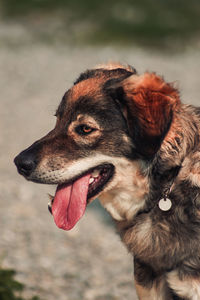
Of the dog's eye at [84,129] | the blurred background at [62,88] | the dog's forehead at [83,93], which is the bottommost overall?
the blurred background at [62,88]

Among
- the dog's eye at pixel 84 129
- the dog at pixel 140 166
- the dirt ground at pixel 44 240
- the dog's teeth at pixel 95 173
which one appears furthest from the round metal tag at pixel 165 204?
the dirt ground at pixel 44 240

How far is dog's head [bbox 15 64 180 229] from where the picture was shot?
14.6 ft

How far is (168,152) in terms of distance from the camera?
4395 millimetres

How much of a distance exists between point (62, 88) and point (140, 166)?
1491cm

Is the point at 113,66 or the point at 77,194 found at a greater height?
the point at 113,66

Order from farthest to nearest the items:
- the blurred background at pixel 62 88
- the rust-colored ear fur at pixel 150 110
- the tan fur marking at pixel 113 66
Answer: the blurred background at pixel 62 88 → the tan fur marking at pixel 113 66 → the rust-colored ear fur at pixel 150 110

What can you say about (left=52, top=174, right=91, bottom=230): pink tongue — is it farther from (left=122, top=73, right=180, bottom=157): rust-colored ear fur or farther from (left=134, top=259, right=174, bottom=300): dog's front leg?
(left=134, top=259, right=174, bottom=300): dog's front leg

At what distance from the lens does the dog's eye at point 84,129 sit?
14.9 feet

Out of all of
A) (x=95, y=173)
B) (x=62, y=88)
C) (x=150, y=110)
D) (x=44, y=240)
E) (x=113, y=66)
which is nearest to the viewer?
(x=150, y=110)

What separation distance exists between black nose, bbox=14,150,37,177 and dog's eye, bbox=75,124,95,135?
428 mm

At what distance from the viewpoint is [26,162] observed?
4441 millimetres

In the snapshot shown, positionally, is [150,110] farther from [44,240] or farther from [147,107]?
[44,240]

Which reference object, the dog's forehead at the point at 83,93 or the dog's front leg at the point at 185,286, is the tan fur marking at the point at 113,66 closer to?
the dog's forehead at the point at 83,93

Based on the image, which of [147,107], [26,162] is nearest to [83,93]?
[147,107]
